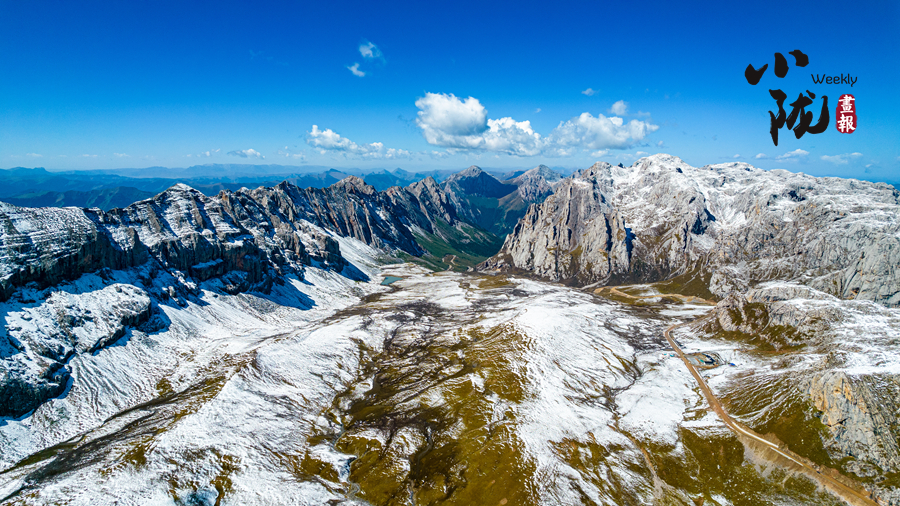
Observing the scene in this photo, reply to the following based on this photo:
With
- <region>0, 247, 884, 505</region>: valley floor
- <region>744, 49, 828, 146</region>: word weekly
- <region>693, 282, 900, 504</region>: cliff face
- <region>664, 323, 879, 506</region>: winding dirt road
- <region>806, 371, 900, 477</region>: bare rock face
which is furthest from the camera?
<region>0, 247, 884, 505</region>: valley floor

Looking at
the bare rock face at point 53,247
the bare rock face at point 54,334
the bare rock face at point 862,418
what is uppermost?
the bare rock face at point 53,247

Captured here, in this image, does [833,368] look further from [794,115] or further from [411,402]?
[411,402]

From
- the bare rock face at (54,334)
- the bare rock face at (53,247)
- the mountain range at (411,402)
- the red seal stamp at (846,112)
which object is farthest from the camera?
the bare rock face at (53,247)

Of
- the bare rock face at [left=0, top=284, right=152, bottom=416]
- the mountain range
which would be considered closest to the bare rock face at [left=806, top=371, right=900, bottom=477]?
the mountain range

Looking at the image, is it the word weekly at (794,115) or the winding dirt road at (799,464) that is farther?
the winding dirt road at (799,464)

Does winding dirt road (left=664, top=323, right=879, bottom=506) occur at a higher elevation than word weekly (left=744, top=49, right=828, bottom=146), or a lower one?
lower

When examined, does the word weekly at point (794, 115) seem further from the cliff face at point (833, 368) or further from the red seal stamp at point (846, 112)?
the cliff face at point (833, 368)

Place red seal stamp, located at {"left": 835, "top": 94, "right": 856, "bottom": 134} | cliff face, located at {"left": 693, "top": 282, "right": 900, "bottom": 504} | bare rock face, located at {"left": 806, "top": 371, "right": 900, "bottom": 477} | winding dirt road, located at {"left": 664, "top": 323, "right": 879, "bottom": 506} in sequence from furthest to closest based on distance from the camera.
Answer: cliff face, located at {"left": 693, "top": 282, "right": 900, "bottom": 504} < bare rock face, located at {"left": 806, "top": 371, "right": 900, "bottom": 477} < winding dirt road, located at {"left": 664, "top": 323, "right": 879, "bottom": 506} < red seal stamp, located at {"left": 835, "top": 94, "right": 856, "bottom": 134}

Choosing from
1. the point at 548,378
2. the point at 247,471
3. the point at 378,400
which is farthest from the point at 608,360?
the point at 247,471

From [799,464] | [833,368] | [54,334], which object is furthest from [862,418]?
[54,334]

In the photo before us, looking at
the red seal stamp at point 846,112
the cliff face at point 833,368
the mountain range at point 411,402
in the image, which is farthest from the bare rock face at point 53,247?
the cliff face at point 833,368

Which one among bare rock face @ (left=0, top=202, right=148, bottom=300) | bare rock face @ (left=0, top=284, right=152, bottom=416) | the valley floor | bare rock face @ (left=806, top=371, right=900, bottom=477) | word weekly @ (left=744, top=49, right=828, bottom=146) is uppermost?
word weekly @ (left=744, top=49, right=828, bottom=146)

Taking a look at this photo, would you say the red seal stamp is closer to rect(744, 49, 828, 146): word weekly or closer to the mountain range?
rect(744, 49, 828, 146): word weekly
